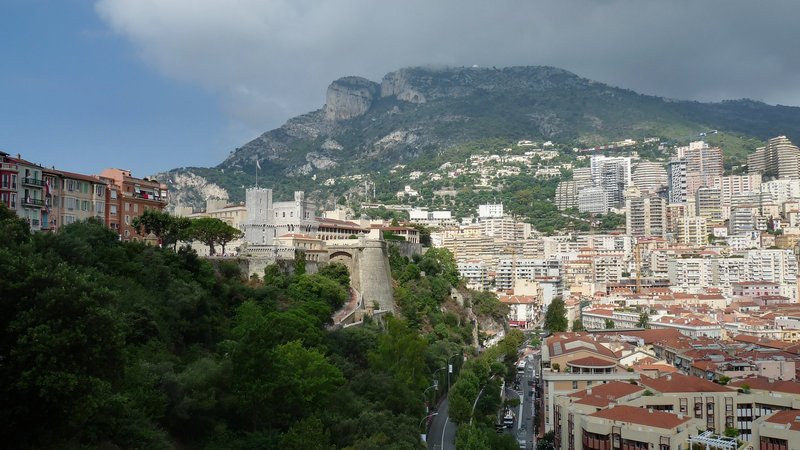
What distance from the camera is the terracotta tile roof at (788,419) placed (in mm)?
31080

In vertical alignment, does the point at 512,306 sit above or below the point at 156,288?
below

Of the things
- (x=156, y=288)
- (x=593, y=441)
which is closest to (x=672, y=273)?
(x=593, y=441)

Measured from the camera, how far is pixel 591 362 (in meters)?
42.9

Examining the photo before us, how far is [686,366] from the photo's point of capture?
52188 mm

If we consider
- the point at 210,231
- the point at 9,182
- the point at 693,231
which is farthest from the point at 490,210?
the point at 9,182

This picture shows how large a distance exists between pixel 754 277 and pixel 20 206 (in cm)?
11061

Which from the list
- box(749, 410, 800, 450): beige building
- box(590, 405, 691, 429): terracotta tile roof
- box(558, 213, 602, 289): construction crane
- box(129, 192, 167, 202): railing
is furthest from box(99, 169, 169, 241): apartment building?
box(558, 213, 602, 289): construction crane

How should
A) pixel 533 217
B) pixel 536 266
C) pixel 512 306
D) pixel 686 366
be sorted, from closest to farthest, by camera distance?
pixel 686 366
pixel 512 306
pixel 536 266
pixel 533 217

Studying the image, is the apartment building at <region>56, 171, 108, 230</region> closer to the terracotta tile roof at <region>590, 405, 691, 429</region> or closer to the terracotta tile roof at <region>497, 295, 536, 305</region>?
the terracotta tile roof at <region>590, 405, 691, 429</region>

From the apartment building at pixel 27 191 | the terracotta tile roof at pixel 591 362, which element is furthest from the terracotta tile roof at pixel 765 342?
the apartment building at pixel 27 191

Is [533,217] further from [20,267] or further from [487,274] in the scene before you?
[20,267]

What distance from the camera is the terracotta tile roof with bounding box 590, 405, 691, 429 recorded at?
102ft

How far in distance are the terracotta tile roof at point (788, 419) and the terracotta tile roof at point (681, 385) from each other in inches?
205

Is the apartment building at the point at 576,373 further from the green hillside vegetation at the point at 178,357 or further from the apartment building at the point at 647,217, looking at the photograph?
the apartment building at the point at 647,217
